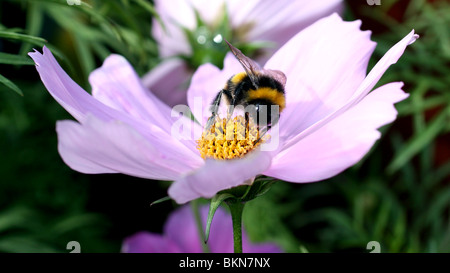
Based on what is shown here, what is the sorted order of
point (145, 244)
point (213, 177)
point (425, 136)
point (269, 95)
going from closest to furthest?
point (213, 177)
point (269, 95)
point (145, 244)
point (425, 136)

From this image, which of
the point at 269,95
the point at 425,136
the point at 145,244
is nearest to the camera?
the point at 269,95

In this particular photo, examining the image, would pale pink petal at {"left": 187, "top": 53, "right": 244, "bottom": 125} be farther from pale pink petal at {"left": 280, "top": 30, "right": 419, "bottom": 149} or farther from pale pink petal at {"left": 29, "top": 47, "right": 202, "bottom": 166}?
pale pink petal at {"left": 280, "top": 30, "right": 419, "bottom": 149}

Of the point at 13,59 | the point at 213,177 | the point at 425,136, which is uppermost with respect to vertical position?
the point at 425,136

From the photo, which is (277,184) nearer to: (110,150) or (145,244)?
(145,244)

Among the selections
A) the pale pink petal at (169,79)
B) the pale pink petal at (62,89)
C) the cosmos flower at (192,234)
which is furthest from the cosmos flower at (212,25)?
the pale pink petal at (62,89)

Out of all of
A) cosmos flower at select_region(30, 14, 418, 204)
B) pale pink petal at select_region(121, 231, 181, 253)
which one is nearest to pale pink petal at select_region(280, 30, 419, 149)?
A: cosmos flower at select_region(30, 14, 418, 204)

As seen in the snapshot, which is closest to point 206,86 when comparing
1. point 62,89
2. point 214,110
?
point 214,110

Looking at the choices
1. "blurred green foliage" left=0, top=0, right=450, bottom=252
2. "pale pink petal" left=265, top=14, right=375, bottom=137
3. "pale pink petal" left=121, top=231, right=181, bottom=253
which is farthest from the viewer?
"blurred green foliage" left=0, top=0, right=450, bottom=252

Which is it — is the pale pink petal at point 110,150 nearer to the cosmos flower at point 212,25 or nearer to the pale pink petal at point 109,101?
the pale pink petal at point 109,101

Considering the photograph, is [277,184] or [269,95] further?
[277,184]
